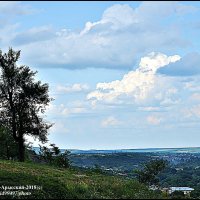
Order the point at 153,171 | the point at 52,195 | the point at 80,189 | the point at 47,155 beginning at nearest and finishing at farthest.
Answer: the point at 52,195
the point at 80,189
the point at 47,155
the point at 153,171

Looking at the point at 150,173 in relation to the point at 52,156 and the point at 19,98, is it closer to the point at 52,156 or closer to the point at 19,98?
the point at 52,156

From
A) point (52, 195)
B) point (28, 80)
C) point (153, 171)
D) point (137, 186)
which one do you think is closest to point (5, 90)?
point (28, 80)

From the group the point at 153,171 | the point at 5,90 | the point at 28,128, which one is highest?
the point at 5,90

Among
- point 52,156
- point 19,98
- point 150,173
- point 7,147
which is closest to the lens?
point 19,98

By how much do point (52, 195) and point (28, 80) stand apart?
28.9m

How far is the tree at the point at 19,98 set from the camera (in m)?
51.6

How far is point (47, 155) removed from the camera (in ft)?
258

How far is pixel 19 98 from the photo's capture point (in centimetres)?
5197

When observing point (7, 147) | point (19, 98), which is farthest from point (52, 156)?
point (19, 98)

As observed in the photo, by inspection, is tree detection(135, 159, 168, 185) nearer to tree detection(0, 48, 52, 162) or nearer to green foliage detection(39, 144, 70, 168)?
green foliage detection(39, 144, 70, 168)

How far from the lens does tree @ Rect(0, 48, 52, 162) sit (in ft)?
169

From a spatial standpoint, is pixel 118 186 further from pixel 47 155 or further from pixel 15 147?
pixel 47 155

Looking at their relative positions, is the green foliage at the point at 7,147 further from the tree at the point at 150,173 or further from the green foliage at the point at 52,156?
the tree at the point at 150,173

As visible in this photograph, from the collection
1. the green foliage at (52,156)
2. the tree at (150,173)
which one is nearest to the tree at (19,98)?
the green foliage at (52,156)
